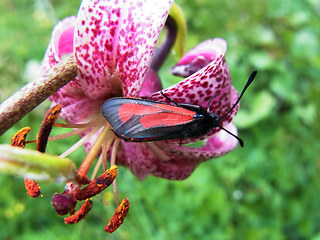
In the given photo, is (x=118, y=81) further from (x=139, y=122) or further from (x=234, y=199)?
(x=234, y=199)

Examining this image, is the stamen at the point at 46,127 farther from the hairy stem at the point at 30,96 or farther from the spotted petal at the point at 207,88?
A: the spotted petal at the point at 207,88

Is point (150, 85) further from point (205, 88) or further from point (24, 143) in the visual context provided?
point (24, 143)

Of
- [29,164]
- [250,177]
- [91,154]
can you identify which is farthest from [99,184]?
[250,177]

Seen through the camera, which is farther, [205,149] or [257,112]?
[257,112]

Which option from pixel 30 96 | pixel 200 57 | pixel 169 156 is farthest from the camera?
pixel 169 156

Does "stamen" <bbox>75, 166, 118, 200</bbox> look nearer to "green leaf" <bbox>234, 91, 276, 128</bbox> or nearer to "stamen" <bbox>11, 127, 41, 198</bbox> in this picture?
"stamen" <bbox>11, 127, 41, 198</bbox>

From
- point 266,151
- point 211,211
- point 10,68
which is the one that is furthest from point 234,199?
point 10,68

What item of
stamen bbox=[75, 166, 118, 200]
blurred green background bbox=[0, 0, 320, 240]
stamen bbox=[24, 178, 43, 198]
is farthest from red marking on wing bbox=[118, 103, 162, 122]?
blurred green background bbox=[0, 0, 320, 240]
